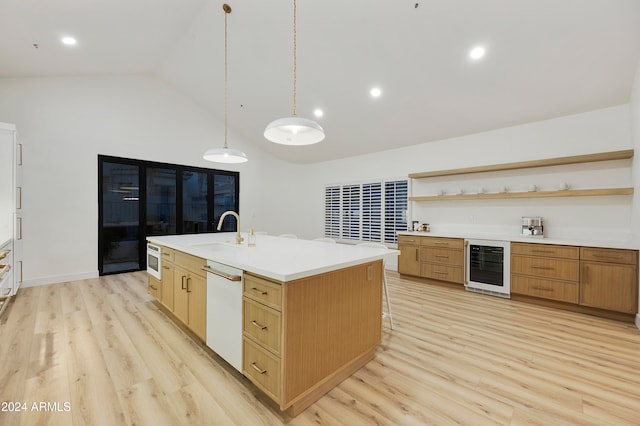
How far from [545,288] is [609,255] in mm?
735

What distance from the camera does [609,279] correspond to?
9.98 ft

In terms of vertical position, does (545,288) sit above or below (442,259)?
below

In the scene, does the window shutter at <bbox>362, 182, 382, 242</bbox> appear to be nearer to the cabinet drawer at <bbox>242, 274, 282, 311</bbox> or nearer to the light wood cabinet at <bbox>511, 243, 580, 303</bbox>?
the light wood cabinet at <bbox>511, 243, 580, 303</bbox>

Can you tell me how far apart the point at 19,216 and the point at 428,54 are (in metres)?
6.06

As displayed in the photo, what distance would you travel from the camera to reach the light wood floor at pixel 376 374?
1.62 meters

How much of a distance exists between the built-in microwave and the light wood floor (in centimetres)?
47

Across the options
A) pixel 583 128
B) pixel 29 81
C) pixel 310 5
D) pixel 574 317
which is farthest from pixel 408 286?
pixel 29 81

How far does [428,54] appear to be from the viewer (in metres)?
3.29

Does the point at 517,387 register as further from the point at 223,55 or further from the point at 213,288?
the point at 223,55

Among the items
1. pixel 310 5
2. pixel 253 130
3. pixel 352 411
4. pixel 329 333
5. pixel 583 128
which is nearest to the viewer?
pixel 352 411

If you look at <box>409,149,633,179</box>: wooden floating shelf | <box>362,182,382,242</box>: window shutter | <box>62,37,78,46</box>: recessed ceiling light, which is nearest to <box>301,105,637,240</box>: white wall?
<box>409,149,633,179</box>: wooden floating shelf

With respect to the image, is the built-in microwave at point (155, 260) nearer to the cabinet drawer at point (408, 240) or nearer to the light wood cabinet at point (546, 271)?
the cabinet drawer at point (408, 240)

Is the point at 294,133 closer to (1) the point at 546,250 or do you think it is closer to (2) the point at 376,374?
(2) the point at 376,374

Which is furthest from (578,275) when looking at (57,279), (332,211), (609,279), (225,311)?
(57,279)
